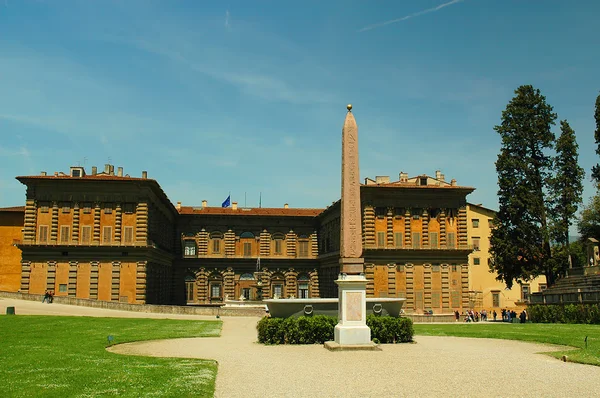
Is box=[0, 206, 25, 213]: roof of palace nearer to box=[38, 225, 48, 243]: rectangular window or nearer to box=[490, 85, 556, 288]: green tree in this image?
box=[38, 225, 48, 243]: rectangular window

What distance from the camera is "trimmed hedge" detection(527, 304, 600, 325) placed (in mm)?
30438

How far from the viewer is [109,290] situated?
43812mm

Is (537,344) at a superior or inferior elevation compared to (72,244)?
inferior

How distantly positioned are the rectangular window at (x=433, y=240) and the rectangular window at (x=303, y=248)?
1740cm

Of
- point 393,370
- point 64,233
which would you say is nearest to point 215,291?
point 64,233

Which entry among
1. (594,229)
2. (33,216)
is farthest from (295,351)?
(594,229)

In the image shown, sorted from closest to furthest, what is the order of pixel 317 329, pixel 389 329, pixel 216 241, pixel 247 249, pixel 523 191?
pixel 317 329, pixel 389 329, pixel 523 191, pixel 216 241, pixel 247 249

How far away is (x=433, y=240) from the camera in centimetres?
4853

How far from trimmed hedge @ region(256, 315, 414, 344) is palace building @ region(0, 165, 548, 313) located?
2352cm

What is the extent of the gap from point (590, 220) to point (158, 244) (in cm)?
3730

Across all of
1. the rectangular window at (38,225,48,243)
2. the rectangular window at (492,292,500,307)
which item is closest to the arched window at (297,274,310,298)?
the rectangular window at (492,292,500,307)

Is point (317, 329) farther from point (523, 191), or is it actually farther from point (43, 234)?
point (43, 234)

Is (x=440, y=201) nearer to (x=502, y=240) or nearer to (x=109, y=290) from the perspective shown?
(x=502, y=240)

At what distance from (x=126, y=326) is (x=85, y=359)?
12.3m
